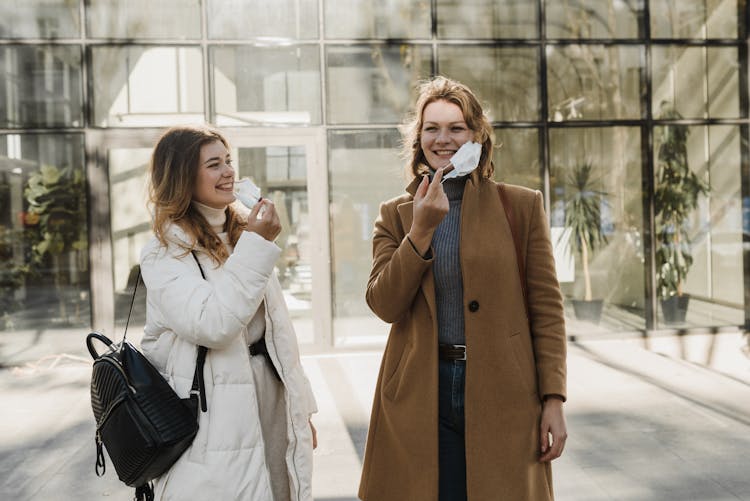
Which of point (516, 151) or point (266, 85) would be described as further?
point (516, 151)

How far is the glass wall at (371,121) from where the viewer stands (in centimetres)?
855

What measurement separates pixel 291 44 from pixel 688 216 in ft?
17.9

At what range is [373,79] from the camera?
29.3 ft

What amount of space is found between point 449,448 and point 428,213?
2.48ft

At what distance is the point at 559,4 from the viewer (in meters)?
9.16

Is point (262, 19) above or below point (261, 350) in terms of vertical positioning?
above

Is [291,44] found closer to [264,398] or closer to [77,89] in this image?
[77,89]

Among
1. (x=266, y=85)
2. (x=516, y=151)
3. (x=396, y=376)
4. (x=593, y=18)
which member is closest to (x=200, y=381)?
(x=396, y=376)

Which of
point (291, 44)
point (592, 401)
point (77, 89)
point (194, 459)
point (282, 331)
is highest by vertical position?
point (291, 44)

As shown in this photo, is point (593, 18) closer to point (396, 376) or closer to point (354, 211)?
point (354, 211)

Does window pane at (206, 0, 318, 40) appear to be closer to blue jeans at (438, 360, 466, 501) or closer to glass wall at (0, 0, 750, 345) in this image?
glass wall at (0, 0, 750, 345)

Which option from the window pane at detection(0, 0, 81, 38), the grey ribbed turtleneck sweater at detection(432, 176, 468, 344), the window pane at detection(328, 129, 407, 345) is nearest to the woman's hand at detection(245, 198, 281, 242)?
the grey ribbed turtleneck sweater at detection(432, 176, 468, 344)

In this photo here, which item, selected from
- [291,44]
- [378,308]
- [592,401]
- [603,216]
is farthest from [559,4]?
[378,308]

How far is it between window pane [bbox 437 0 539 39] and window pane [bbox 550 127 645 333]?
54.1 inches
